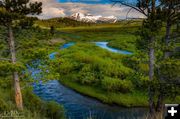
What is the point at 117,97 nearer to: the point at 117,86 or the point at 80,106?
the point at 117,86

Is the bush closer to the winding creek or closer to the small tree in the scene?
the winding creek

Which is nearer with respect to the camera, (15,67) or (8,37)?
(15,67)

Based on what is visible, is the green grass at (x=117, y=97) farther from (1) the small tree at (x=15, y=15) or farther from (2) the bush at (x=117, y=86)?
(1) the small tree at (x=15, y=15)

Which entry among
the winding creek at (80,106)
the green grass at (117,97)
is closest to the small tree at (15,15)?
the winding creek at (80,106)

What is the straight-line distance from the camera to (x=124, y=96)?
4125cm

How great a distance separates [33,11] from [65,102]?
16.4m

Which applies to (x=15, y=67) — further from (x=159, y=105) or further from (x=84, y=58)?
(x=84, y=58)

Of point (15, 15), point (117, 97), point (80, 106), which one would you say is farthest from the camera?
point (117, 97)

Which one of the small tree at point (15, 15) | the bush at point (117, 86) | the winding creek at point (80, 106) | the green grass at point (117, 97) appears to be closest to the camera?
the small tree at point (15, 15)

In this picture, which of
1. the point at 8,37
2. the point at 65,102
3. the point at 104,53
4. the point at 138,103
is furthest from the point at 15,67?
the point at 104,53

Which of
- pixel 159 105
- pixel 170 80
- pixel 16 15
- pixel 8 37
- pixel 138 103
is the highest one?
pixel 16 15

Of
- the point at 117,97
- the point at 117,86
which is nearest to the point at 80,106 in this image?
the point at 117,97

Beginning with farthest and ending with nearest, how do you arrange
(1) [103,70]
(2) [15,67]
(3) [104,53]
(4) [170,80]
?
1. (3) [104,53]
2. (1) [103,70]
3. (2) [15,67]
4. (4) [170,80]

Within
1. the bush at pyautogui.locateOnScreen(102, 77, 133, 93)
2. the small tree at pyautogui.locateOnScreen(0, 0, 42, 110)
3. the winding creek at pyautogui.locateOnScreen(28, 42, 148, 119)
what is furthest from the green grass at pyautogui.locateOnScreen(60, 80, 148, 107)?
the small tree at pyautogui.locateOnScreen(0, 0, 42, 110)
